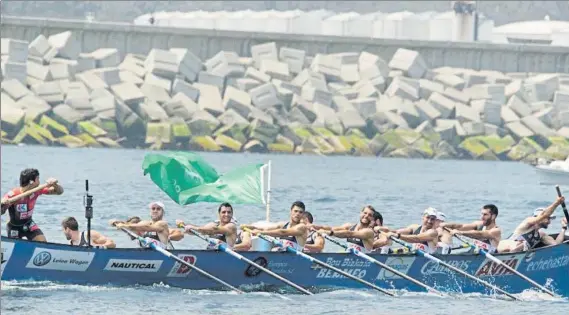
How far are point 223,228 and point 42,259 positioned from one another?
2.94 meters

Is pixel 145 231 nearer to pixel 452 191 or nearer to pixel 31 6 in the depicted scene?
pixel 452 191

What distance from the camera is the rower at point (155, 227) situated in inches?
1045

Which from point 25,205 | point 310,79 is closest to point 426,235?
point 25,205

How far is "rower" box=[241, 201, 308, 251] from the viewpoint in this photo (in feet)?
90.4

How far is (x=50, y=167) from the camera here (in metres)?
60.2

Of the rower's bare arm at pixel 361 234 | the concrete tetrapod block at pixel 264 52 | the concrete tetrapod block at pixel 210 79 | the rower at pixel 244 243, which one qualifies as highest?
the rower's bare arm at pixel 361 234

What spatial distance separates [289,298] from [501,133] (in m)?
57.2

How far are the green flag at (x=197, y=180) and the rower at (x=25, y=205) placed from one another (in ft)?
10.7

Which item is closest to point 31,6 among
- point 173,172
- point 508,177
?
point 508,177

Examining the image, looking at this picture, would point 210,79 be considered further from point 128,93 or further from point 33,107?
point 33,107

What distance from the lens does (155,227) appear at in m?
26.7

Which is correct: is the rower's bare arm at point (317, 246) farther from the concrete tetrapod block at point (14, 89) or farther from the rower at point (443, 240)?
the concrete tetrapod block at point (14, 89)

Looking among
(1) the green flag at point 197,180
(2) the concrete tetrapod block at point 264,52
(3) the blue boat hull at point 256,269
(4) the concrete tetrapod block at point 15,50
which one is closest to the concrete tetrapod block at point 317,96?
(2) the concrete tetrapod block at point 264,52

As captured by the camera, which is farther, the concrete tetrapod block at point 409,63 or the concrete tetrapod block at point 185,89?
the concrete tetrapod block at point 409,63
